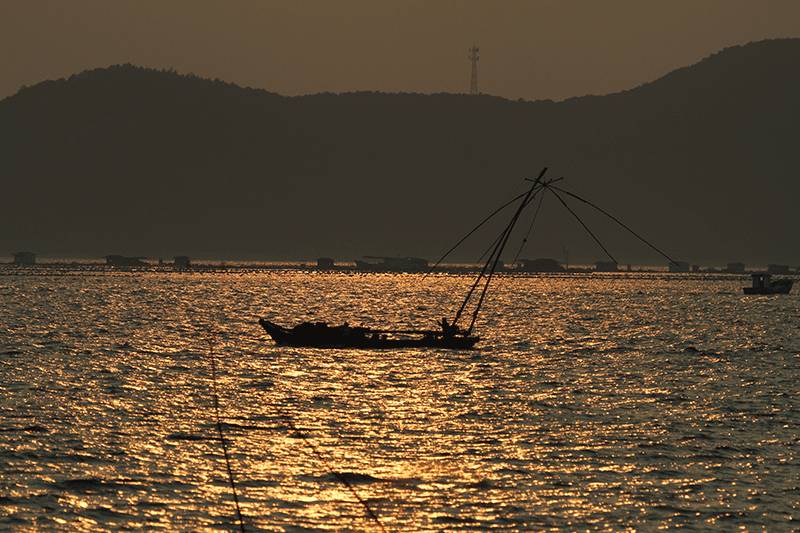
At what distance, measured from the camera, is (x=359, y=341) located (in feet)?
257

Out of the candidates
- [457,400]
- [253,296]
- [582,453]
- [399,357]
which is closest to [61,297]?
[253,296]

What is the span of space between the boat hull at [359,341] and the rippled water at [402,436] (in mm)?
740

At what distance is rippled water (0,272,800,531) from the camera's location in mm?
32688

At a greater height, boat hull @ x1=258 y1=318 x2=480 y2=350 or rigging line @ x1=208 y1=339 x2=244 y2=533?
boat hull @ x1=258 y1=318 x2=480 y2=350

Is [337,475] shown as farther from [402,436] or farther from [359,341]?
[359,341]

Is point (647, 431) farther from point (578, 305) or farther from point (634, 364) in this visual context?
point (578, 305)

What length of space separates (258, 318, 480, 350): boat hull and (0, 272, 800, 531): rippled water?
0.74 m

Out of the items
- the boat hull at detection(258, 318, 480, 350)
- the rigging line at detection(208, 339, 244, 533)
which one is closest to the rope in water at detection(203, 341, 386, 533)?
the rigging line at detection(208, 339, 244, 533)

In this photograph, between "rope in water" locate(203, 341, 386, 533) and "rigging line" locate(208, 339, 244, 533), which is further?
"rigging line" locate(208, 339, 244, 533)

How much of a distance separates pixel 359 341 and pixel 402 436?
35.0 metres

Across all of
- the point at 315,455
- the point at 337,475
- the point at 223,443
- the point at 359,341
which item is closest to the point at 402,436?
the point at 315,455

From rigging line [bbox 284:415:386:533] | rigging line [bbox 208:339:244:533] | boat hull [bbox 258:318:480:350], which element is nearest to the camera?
rigging line [bbox 284:415:386:533]

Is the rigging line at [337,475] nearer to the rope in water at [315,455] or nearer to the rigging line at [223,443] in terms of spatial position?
the rope in water at [315,455]

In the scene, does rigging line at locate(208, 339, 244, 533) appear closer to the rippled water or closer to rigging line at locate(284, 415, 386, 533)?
the rippled water
